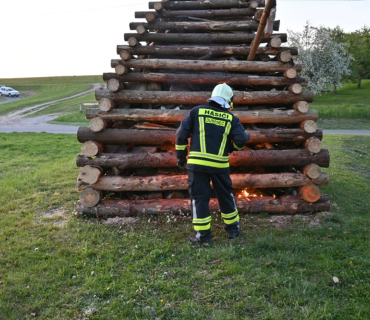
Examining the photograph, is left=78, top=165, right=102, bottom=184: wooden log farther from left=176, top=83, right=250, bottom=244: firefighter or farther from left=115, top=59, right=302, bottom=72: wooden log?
left=115, top=59, right=302, bottom=72: wooden log

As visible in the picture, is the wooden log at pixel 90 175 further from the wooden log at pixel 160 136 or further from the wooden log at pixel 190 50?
the wooden log at pixel 190 50

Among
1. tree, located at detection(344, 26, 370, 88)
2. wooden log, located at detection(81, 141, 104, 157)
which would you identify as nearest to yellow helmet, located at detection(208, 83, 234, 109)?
wooden log, located at detection(81, 141, 104, 157)

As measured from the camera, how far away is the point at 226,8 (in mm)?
9375

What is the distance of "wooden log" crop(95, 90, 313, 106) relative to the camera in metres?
6.83

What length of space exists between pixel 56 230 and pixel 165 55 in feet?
15.9

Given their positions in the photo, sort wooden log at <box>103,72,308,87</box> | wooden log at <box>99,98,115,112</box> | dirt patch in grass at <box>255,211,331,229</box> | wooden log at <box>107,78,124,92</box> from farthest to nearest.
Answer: wooden log at <box>103,72,308,87</box>, wooden log at <box>107,78,124,92</box>, wooden log at <box>99,98,115,112</box>, dirt patch in grass at <box>255,211,331,229</box>

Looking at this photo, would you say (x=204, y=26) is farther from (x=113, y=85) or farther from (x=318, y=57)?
(x=318, y=57)

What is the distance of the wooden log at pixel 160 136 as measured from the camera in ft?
21.4

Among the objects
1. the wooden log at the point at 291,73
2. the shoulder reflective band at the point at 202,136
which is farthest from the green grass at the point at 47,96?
the shoulder reflective band at the point at 202,136

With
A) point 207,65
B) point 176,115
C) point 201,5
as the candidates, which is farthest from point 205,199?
point 201,5

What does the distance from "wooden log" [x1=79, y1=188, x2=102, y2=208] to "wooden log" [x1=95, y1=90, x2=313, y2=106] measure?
1914 mm

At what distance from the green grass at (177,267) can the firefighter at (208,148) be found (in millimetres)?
412

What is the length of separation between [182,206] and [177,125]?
74.8 inches

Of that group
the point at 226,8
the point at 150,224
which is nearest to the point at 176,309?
the point at 150,224
